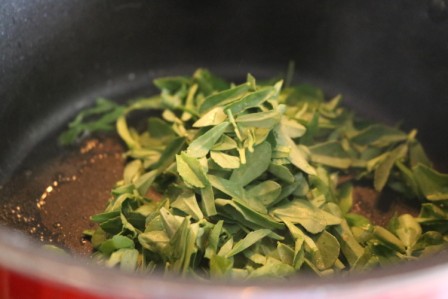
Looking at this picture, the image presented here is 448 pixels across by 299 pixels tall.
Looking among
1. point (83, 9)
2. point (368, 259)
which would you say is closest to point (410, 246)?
point (368, 259)

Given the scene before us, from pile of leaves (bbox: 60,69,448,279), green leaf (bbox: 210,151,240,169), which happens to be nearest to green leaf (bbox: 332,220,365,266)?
pile of leaves (bbox: 60,69,448,279)

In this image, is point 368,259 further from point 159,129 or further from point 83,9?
point 83,9

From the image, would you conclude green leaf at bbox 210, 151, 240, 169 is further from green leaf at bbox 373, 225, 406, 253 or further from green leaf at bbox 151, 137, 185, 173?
green leaf at bbox 373, 225, 406, 253

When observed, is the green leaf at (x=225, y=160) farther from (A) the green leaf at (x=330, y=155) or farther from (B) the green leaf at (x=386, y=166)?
(B) the green leaf at (x=386, y=166)

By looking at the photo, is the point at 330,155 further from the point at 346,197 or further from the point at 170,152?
the point at 170,152

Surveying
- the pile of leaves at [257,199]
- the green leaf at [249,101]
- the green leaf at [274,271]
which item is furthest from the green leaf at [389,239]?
the green leaf at [249,101]
